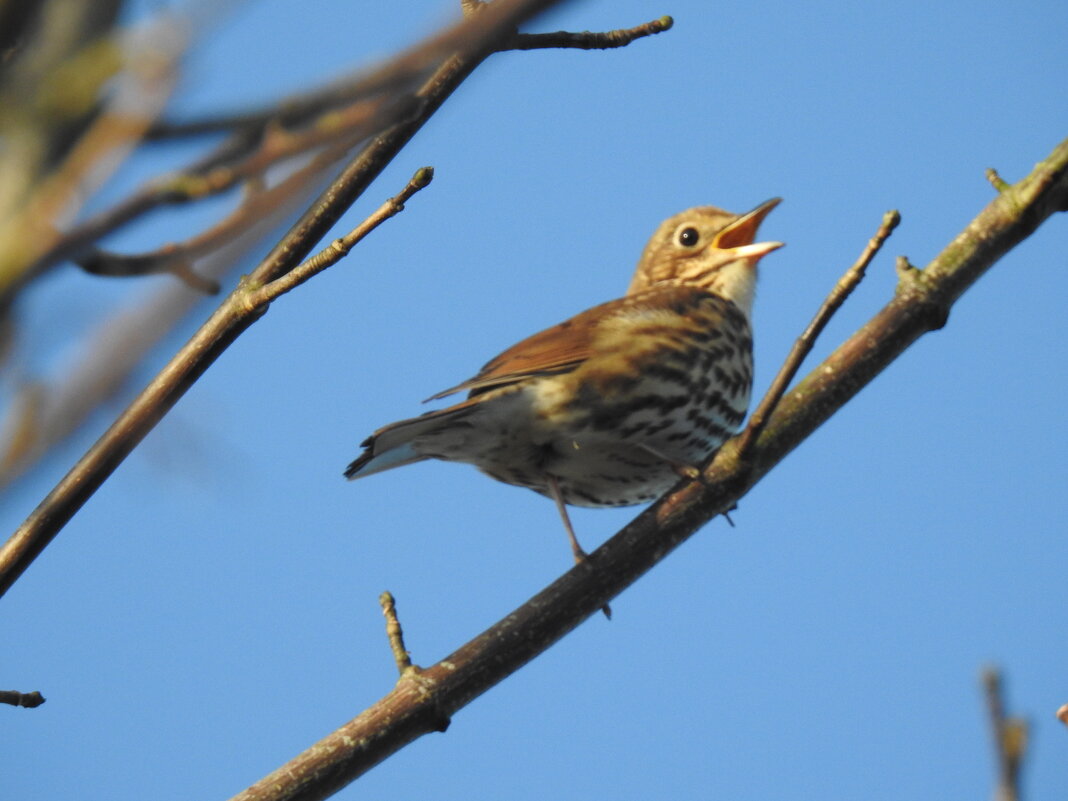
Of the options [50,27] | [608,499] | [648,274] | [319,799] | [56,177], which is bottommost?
[319,799]

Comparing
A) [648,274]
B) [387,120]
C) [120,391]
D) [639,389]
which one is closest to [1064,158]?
[639,389]

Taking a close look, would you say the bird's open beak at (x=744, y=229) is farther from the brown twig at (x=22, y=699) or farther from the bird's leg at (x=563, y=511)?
the brown twig at (x=22, y=699)

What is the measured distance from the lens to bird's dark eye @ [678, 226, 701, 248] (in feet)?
25.2

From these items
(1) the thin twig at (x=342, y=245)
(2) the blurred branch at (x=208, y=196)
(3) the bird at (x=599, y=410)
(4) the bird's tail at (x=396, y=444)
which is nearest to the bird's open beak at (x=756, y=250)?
(3) the bird at (x=599, y=410)

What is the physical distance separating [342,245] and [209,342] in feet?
1.98

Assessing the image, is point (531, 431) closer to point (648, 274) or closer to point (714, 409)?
point (714, 409)

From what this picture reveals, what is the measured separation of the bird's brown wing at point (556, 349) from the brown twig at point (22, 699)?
214 centimetres

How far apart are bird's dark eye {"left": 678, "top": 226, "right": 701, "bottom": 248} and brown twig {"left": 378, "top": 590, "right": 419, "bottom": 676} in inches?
163

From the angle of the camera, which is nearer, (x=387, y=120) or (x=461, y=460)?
(x=387, y=120)

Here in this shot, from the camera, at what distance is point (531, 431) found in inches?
219

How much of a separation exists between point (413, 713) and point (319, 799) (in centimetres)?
38

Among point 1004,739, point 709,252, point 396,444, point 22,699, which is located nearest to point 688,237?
point 709,252

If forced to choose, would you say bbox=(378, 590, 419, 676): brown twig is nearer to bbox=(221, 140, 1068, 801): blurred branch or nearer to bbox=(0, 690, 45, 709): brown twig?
bbox=(221, 140, 1068, 801): blurred branch

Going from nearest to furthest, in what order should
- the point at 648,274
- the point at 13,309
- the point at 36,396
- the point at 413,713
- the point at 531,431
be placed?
the point at 13,309 → the point at 36,396 → the point at 413,713 → the point at 531,431 → the point at 648,274
